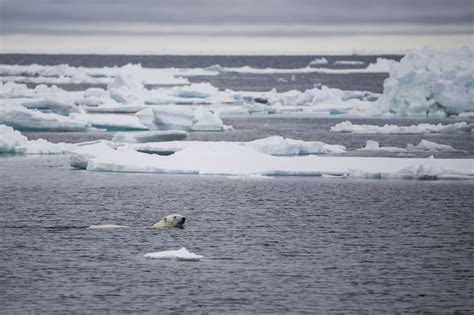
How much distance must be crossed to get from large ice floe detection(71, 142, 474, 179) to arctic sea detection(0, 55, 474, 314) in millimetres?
324

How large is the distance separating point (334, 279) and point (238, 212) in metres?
8.12

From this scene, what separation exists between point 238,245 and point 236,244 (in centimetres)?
12

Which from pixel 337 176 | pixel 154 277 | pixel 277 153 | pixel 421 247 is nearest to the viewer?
pixel 154 277

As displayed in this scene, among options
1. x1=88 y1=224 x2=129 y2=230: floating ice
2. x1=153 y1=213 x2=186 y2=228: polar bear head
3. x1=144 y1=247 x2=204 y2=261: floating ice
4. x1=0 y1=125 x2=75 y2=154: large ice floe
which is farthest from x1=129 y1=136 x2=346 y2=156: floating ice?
x1=144 y1=247 x2=204 y2=261: floating ice

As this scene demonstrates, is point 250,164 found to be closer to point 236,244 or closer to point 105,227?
point 105,227

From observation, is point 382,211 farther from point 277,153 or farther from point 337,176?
point 277,153

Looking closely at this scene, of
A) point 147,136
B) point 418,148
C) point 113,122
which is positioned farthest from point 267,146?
point 113,122

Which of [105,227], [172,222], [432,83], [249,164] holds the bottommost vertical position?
[105,227]

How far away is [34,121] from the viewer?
4528cm

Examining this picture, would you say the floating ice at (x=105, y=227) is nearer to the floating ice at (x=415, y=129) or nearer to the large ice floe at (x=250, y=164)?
the large ice floe at (x=250, y=164)

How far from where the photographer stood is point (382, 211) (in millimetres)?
27109

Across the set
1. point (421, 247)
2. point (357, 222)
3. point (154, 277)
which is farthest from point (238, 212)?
point (154, 277)

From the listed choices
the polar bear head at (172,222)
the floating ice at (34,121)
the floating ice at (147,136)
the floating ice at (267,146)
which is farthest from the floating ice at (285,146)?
the floating ice at (34,121)

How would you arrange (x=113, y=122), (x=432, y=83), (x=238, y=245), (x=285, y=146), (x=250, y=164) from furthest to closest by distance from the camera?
(x=432, y=83), (x=113, y=122), (x=285, y=146), (x=250, y=164), (x=238, y=245)
